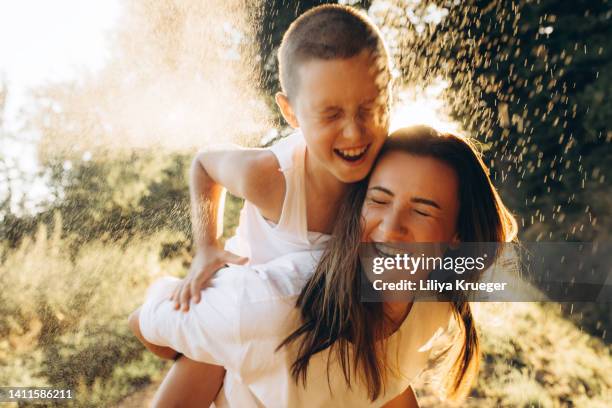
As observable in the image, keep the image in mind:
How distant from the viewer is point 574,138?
7.90 ft

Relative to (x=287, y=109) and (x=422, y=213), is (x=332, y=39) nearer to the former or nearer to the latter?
(x=287, y=109)

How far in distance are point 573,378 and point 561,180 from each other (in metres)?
0.84

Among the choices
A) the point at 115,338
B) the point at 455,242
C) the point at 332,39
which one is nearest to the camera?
the point at 332,39

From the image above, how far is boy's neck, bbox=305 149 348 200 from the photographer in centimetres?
107

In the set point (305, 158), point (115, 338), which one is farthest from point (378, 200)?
point (115, 338)

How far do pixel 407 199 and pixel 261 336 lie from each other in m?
0.29

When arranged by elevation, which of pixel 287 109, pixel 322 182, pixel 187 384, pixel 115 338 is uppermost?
pixel 287 109

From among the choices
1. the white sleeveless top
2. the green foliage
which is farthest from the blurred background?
the white sleeveless top

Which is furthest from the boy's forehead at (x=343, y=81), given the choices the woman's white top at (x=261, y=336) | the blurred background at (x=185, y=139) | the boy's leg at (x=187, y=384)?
the blurred background at (x=185, y=139)

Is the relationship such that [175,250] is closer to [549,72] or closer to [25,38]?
[25,38]

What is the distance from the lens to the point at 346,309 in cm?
91

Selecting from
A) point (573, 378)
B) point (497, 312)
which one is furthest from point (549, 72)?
point (573, 378)

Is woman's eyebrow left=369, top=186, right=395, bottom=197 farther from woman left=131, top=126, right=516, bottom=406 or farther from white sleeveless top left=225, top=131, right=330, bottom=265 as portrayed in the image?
white sleeveless top left=225, top=131, right=330, bottom=265

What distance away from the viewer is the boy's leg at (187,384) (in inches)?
37.8
